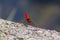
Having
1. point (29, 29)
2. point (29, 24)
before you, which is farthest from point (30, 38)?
point (29, 24)

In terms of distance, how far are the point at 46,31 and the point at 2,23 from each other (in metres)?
0.50

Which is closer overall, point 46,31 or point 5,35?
point 5,35

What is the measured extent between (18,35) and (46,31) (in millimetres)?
364

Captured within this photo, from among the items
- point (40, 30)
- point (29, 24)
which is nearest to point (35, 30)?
point (40, 30)

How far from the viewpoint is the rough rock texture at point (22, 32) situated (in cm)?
194

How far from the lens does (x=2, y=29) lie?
6.55ft

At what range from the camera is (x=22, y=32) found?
2.02 metres

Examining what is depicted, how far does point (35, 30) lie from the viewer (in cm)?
210

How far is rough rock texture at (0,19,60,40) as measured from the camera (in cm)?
194

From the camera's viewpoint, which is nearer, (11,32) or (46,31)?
(11,32)

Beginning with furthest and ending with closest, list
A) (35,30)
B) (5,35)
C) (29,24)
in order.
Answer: (29,24) < (35,30) < (5,35)

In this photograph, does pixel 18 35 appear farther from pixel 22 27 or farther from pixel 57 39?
pixel 57 39

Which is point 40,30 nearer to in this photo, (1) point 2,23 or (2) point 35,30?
(2) point 35,30

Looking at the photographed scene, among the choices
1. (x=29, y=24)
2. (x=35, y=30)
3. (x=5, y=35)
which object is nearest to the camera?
(x=5, y=35)
